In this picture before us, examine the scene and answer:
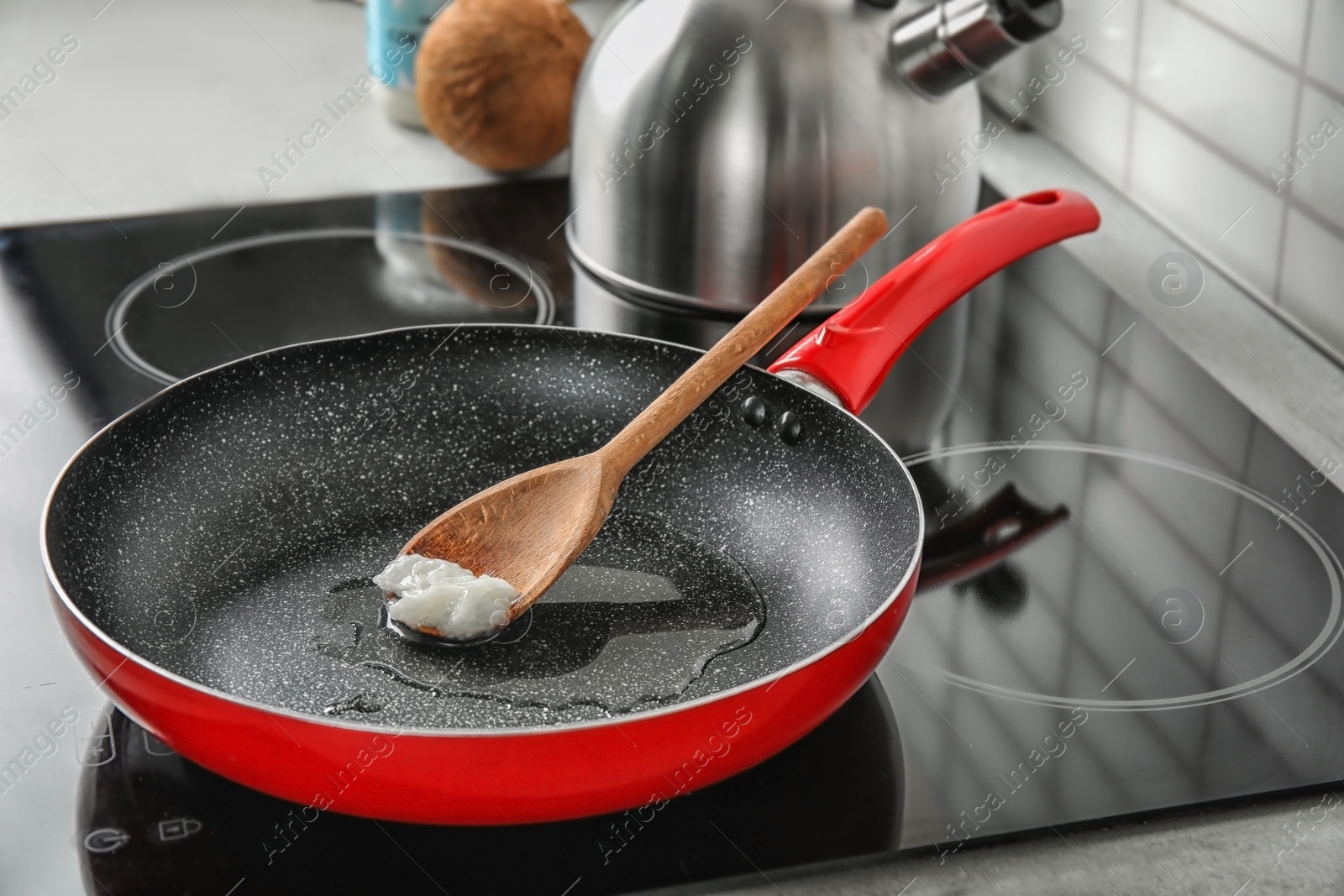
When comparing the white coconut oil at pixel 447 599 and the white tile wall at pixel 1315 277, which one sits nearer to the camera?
the white coconut oil at pixel 447 599

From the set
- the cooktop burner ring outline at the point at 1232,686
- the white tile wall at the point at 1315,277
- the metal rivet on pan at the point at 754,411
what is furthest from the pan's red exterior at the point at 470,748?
the white tile wall at the point at 1315,277

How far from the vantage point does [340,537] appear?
24.2 inches

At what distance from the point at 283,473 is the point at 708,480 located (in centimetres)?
21

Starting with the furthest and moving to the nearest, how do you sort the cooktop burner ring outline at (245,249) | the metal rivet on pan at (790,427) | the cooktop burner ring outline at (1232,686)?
the cooktop burner ring outline at (245,249) → the metal rivet on pan at (790,427) → the cooktop burner ring outline at (1232,686)

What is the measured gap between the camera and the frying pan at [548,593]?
1.31 ft

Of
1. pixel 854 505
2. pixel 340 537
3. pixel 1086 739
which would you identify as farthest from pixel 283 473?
pixel 1086 739

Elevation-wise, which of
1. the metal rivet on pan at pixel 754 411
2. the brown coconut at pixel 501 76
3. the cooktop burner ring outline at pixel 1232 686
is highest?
the brown coconut at pixel 501 76

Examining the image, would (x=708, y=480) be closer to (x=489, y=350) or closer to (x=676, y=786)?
(x=489, y=350)

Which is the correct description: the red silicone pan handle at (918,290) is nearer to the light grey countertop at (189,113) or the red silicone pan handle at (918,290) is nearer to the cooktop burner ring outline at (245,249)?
the cooktop burner ring outline at (245,249)

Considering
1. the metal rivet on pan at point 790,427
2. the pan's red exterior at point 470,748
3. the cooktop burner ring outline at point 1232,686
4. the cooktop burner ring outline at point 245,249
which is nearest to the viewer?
the pan's red exterior at point 470,748

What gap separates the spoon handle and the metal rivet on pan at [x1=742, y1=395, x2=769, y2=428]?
0.08 ft

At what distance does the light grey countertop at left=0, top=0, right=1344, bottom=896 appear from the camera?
17.2 inches

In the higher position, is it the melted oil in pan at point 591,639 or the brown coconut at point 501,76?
the brown coconut at point 501,76

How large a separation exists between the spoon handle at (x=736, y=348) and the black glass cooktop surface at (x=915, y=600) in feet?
0.37
